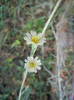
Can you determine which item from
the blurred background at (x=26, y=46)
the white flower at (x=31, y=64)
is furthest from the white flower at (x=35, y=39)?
the blurred background at (x=26, y=46)

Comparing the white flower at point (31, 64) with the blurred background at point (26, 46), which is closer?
the white flower at point (31, 64)

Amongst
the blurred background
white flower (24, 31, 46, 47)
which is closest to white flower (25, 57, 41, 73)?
white flower (24, 31, 46, 47)

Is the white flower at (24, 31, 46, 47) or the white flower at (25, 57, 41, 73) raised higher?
the white flower at (24, 31, 46, 47)

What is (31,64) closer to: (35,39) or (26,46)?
(35,39)

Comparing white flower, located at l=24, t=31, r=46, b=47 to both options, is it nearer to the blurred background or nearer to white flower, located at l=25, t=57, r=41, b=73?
white flower, located at l=25, t=57, r=41, b=73

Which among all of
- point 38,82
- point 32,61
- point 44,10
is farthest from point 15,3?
point 32,61

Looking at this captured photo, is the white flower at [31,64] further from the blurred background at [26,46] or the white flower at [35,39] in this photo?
the blurred background at [26,46]

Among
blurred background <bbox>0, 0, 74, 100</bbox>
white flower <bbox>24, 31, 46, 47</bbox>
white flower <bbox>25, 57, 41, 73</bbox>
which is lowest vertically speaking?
white flower <bbox>25, 57, 41, 73</bbox>

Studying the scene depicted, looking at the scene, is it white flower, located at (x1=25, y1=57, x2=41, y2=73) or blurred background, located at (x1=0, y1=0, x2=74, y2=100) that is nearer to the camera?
white flower, located at (x1=25, y1=57, x2=41, y2=73)
